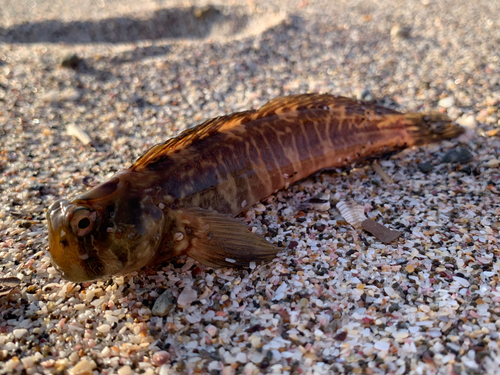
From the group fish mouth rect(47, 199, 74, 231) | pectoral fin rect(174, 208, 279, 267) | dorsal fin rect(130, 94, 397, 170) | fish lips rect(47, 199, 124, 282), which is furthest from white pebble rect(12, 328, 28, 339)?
dorsal fin rect(130, 94, 397, 170)

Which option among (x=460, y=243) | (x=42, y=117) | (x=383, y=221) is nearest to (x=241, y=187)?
(x=383, y=221)

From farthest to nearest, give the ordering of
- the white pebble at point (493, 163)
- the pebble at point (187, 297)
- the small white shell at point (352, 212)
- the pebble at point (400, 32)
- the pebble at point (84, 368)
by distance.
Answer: the pebble at point (400, 32) < the white pebble at point (493, 163) < the small white shell at point (352, 212) < the pebble at point (187, 297) < the pebble at point (84, 368)

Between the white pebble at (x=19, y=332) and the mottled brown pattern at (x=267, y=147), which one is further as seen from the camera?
the mottled brown pattern at (x=267, y=147)

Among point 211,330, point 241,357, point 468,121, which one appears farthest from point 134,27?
point 241,357

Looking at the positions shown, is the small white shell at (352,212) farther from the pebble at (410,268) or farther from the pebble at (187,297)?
the pebble at (187,297)

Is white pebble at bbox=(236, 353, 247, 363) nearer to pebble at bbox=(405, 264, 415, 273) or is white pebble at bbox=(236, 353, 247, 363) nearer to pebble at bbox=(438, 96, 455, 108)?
pebble at bbox=(405, 264, 415, 273)

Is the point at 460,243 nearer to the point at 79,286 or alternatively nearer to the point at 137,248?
the point at 137,248

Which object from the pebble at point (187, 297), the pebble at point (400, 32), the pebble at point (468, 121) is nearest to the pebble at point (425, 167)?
the pebble at point (468, 121)
